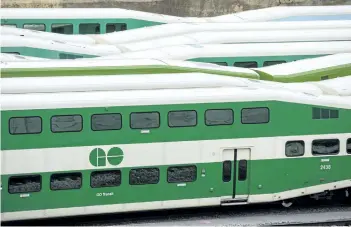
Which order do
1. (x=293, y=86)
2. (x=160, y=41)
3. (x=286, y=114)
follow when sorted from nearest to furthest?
(x=286, y=114), (x=293, y=86), (x=160, y=41)

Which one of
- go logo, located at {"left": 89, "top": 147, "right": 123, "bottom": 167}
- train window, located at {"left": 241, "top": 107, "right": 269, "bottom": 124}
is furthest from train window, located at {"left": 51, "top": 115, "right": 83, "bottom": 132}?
train window, located at {"left": 241, "top": 107, "right": 269, "bottom": 124}

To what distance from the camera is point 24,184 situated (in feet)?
69.4

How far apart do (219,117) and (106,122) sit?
3160 millimetres

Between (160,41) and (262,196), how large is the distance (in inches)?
534

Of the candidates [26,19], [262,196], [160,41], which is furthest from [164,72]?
[26,19]

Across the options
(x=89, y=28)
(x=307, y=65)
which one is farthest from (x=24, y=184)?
(x=89, y=28)

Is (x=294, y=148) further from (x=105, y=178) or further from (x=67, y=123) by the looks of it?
(x=67, y=123)

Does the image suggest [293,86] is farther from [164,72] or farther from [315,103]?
[164,72]

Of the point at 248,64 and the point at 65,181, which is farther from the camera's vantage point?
the point at 248,64

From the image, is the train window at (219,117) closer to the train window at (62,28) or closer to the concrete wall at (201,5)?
the train window at (62,28)

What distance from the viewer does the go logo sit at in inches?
847

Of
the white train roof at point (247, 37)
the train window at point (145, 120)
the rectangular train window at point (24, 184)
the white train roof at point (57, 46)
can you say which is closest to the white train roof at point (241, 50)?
the white train roof at point (247, 37)

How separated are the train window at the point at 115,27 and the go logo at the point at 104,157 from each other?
19.3m

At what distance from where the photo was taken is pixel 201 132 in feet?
73.2
